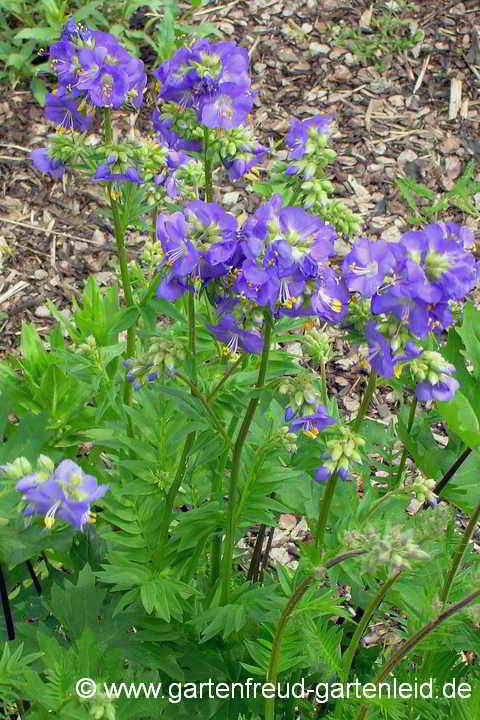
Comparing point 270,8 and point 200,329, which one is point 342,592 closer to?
point 200,329

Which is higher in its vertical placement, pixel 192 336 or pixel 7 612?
pixel 192 336

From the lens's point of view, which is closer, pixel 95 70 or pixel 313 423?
pixel 313 423

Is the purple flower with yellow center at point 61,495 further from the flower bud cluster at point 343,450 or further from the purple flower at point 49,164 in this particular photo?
the purple flower at point 49,164

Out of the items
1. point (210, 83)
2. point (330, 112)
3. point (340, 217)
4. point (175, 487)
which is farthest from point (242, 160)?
point (330, 112)

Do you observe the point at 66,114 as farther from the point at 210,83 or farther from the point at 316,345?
the point at 316,345

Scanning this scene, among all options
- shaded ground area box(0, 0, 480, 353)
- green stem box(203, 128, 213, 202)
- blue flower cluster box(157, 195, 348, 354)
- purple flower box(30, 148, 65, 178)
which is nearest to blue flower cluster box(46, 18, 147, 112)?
purple flower box(30, 148, 65, 178)

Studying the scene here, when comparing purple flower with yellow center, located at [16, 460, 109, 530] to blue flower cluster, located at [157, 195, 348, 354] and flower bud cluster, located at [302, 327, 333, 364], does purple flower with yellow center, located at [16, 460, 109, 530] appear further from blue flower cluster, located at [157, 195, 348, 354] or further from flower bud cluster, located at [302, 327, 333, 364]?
flower bud cluster, located at [302, 327, 333, 364]
